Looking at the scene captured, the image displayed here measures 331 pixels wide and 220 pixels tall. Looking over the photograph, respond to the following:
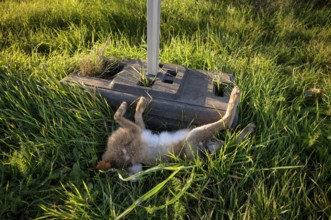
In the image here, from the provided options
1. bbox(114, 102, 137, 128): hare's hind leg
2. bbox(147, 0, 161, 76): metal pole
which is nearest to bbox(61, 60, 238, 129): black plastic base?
bbox(147, 0, 161, 76): metal pole

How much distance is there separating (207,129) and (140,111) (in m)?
0.52

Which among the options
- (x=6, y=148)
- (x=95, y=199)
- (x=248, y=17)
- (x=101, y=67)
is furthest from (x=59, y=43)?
(x=248, y=17)

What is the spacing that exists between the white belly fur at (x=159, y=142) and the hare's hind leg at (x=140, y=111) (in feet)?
0.27

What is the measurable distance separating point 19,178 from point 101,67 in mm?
1136

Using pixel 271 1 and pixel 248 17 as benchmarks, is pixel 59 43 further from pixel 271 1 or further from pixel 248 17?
pixel 271 1

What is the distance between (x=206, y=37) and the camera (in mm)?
3646

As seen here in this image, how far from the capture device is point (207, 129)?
2.31 meters

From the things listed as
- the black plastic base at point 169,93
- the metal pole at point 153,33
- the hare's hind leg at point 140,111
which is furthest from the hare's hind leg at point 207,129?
the metal pole at point 153,33

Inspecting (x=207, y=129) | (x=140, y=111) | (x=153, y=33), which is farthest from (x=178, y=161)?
(x=153, y=33)

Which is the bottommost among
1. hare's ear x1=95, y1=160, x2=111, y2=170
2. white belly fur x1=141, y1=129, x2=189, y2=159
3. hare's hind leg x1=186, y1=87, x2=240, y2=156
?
hare's ear x1=95, y1=160, x2=111, y2=170

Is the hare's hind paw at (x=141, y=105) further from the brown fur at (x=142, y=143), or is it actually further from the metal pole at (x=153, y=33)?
the metal pole at (x=153, y=33)

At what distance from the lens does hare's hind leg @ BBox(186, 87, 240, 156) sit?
2.31 metres

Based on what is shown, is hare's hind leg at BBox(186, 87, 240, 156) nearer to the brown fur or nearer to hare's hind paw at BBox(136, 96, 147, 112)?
the brown fur

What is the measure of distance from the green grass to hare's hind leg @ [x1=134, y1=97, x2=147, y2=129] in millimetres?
291
